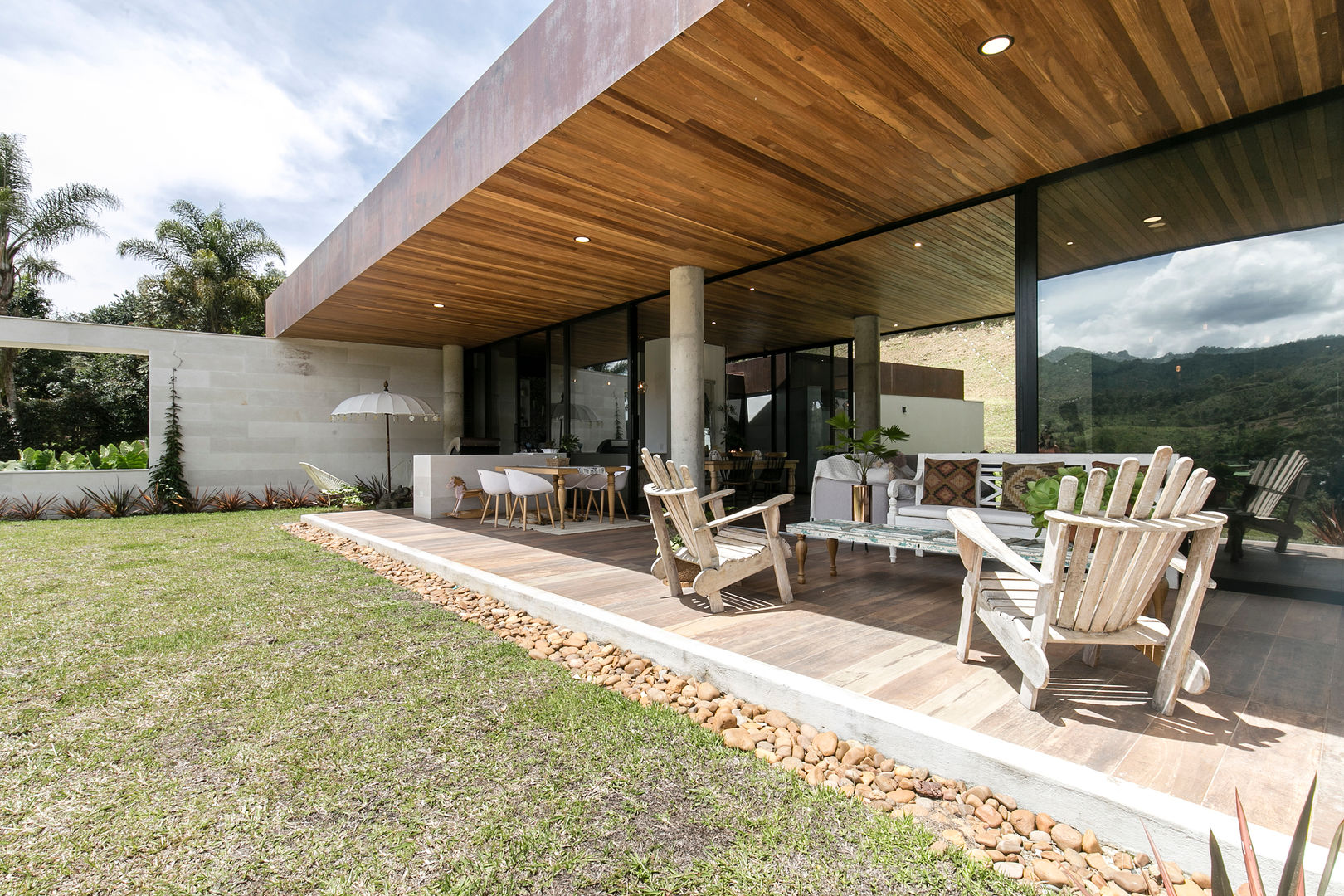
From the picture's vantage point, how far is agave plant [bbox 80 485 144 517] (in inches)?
362

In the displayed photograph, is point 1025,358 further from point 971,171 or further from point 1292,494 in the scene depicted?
point 1292,494

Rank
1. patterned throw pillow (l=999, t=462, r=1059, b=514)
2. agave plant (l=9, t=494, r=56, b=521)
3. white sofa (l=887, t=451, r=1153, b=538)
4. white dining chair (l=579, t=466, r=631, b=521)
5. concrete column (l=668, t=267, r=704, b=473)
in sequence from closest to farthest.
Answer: white sofa (l=887, t=451, r=1153, b=538) < patterned throw pillow (l=999, t=462, r=1059, b=514) < concrete column (l=668, t=267, r=704, b=473) < white dining chair (l=579, t=466, r=631, b=521) < agave plant (l=9, t=494, r=56, b=521)

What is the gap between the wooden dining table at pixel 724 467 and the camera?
26.0 ft

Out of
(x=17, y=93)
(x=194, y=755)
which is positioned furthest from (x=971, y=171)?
(x=17, y=93)

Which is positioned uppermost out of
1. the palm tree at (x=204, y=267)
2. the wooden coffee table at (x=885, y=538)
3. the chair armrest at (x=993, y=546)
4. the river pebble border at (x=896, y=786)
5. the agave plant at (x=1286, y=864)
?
the palm tree at (x=204, y=267)

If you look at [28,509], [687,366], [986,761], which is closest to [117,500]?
[28,509]

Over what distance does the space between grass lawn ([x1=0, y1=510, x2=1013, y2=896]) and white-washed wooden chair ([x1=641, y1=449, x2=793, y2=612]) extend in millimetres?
986

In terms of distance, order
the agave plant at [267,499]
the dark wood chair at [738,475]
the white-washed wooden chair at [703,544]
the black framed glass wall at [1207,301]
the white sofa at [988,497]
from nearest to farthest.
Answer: the white-washed wooden chair at [703,544], the black framed glass wall at [1207,301], the white sofa at [988,497], the dark wood chair at [738,475], the agave plant at [267,499]

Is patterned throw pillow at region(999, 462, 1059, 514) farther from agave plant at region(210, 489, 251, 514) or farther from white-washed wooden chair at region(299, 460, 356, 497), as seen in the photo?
agave plant at region(210, 489, 251, 514)

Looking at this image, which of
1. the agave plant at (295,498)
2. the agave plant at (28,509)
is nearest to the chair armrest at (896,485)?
the agave plant at (295,498)

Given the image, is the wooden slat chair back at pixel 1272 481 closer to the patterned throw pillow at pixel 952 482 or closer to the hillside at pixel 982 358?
the hillside at pixel 982 358

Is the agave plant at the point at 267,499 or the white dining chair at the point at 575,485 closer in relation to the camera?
the white dining chair at the point at 575,485

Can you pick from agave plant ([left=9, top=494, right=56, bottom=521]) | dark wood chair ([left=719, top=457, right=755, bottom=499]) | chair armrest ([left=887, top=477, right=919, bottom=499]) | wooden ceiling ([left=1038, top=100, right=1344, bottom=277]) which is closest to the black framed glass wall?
wooden ceiling ([left=1038, top=100, right=1344, bottom=277])

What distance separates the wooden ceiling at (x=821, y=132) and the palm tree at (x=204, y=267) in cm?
1460
